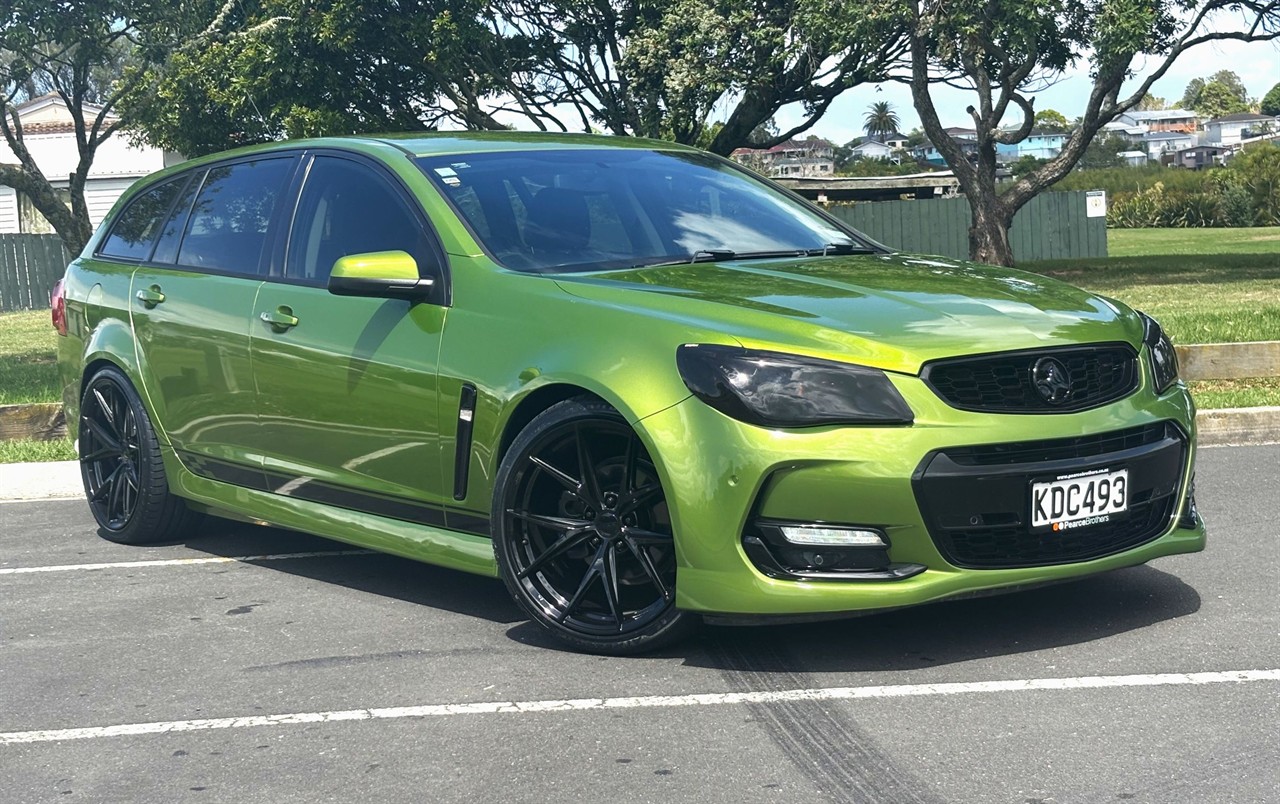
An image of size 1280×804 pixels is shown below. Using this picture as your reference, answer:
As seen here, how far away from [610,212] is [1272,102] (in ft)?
610

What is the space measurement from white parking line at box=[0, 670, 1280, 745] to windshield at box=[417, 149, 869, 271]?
5.32 feet

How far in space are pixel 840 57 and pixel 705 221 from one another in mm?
23928

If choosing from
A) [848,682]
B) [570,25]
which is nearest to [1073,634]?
[848,682]

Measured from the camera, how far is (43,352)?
19.9 metres

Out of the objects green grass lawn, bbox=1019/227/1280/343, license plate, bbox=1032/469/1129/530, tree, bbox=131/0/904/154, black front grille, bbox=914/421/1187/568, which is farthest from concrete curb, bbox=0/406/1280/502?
tree, bbox=131/0/904/154

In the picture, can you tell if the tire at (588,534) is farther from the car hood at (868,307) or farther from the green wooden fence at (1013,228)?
the green wooden fence at (1013,228)

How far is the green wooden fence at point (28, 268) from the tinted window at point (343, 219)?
3017cm

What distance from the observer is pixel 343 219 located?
624 centimetres

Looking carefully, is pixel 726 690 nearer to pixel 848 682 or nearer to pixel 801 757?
pixel 848 682

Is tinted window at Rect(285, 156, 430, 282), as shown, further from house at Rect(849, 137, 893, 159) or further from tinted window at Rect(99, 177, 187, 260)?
house at Rect(849, 137, 893, 159)

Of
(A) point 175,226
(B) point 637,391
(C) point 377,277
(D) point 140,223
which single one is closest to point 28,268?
(D) point 140,223

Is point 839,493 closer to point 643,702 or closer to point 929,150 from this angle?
point 643,702

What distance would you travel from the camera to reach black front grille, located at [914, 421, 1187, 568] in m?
4.63

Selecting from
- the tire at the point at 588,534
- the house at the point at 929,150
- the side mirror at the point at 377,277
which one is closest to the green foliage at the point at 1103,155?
the house at the point at 929,150
